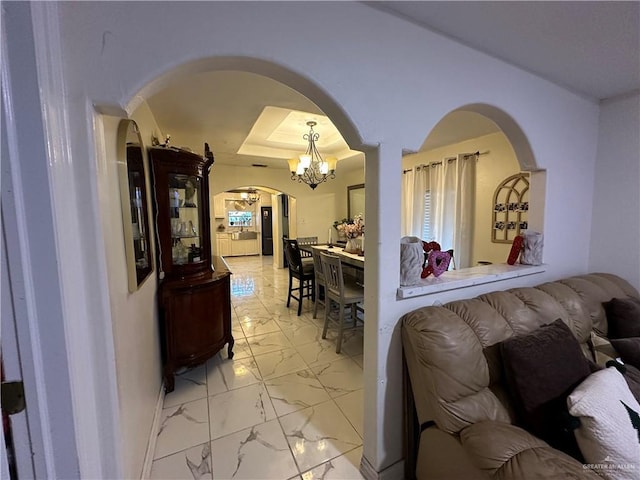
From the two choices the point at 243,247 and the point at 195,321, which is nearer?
the point at 195,321

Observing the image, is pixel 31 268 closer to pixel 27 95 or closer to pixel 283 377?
pixel 27 95

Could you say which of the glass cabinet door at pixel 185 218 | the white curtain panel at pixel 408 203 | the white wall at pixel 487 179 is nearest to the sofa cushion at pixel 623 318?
the white wall at pixel 487 179

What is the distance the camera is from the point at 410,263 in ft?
4.66

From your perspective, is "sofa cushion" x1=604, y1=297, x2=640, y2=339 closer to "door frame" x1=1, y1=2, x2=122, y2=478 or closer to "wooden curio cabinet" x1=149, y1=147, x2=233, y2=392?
"door frame" x1=1, y1=2, x2=122, y2=478

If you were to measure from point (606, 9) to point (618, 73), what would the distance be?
88cm

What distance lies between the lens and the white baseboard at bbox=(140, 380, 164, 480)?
1.47 m

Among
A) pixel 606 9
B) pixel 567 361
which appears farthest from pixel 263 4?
pixel 567 361

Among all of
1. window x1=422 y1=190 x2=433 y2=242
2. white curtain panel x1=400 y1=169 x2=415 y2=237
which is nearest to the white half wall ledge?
window x1=422 y1=190 x2=433 y2=242

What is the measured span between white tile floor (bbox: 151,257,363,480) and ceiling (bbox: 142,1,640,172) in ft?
7.78

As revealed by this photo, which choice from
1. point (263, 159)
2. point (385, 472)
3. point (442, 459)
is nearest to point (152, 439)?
point (385, 472)

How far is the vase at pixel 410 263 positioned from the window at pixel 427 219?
2.81 meters

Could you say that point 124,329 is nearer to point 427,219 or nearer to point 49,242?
point 49,242

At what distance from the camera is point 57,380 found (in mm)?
758

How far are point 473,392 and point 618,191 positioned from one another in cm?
226
